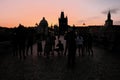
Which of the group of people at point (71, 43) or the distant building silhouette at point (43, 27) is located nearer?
the group of people at point (71, 43)

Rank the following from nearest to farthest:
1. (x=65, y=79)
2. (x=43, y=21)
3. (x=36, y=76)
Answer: (x=65, y=79) → (x=36, y=76) → (x=43, y=21)

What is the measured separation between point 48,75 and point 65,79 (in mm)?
1269

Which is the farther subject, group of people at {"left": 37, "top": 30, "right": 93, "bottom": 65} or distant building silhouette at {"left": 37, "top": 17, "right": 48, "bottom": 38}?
distant building silhouette at {"left": 37, "top": 17, "right": 48, "bottom": 38}

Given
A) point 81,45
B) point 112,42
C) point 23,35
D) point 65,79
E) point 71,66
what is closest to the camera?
point 65,79

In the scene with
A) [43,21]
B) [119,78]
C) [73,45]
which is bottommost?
[119,78]

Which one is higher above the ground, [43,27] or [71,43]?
[43,27]

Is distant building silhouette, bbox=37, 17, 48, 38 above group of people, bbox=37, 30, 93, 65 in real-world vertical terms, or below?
above

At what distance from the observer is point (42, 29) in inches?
2350

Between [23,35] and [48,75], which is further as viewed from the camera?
[23,35]

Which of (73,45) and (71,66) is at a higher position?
(73,45)

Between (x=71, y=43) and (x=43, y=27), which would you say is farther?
(x=43, y=27)

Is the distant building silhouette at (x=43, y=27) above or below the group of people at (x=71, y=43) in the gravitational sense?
above

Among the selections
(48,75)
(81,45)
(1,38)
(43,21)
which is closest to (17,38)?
(81,45)

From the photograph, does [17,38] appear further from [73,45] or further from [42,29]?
[42,29]
